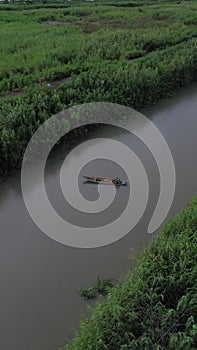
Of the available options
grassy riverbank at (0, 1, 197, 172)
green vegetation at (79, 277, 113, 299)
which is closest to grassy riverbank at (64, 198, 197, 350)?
green vegetation at (79, 277, 113, 299)

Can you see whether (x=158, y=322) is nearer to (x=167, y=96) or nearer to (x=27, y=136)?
(x=27, y=136)

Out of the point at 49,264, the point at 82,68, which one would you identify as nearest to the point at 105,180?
the point at 49,264

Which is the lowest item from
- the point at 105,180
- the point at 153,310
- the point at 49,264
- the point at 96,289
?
the point at 153,310

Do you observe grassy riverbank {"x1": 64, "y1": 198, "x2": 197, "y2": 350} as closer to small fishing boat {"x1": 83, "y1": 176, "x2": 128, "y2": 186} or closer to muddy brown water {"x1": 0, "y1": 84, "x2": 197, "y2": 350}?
muddy brown water {"x1": 0, "y1": 84, "x2": 197, "y2": 350}

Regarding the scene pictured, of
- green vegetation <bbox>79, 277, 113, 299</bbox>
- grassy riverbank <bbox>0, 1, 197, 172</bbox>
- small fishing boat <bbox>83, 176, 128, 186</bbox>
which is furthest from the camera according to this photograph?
grassy riverbank <bbox>0, 1, 197, 172</bbox>

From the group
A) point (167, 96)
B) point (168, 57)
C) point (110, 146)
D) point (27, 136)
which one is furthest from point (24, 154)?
point (168, 57)

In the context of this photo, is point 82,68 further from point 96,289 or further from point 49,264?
point 96,289
